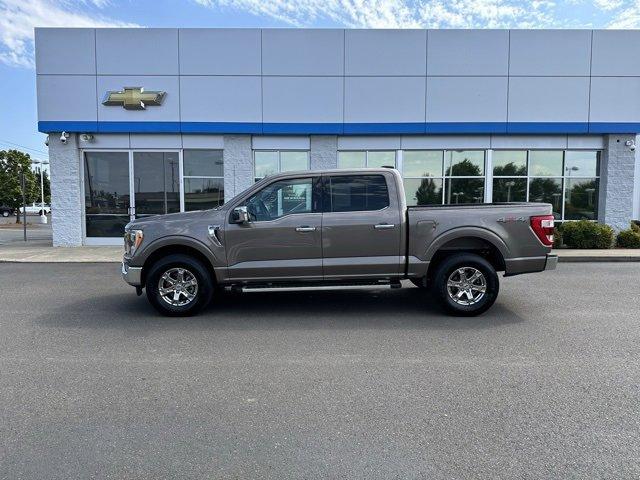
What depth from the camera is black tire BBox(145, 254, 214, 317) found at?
6.27 meters

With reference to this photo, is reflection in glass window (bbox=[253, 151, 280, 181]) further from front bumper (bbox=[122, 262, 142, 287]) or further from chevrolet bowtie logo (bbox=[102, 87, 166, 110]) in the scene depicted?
front bumper (bbox=[122, 262, 142, 287])

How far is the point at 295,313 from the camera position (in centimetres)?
658

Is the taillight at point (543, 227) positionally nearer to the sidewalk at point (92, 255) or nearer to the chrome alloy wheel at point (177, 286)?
the chrome alloy wheel at point (177, 286)

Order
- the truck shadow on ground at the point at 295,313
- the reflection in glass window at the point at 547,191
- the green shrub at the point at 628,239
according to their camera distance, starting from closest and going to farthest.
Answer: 1. the truck shadow on ground at the point at 295,313
2. the green shrub at the point at 628,239
3. the reflection in glass window at the point at 547,191

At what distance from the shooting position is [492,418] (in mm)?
3426

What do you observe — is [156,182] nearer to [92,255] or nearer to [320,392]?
[92,255]

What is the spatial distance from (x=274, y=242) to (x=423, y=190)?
10.3 m

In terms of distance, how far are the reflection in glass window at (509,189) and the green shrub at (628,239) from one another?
10.1 feet

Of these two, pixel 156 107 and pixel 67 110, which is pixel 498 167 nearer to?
pixel 156 107

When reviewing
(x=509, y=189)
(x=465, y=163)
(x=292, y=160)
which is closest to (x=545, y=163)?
(x=509, y=189)

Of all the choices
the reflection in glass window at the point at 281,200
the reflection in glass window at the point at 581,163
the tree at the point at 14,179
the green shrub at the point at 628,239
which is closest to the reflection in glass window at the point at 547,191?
the reflection in glass window at the point at 581,163

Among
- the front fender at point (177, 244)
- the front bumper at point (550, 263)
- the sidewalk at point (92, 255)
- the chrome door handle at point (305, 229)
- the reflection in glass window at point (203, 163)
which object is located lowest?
the sidewalk at point (92, 255)

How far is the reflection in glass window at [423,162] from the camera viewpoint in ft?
50.7

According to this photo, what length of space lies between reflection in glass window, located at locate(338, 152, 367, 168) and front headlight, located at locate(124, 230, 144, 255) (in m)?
10.0
